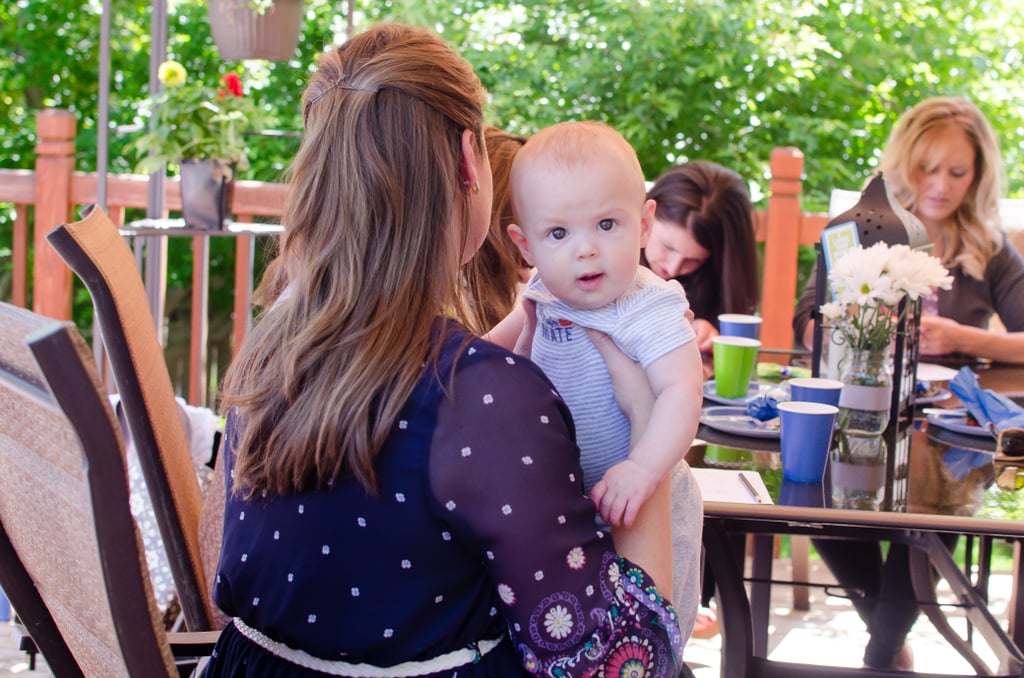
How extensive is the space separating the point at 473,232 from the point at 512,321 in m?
0.33

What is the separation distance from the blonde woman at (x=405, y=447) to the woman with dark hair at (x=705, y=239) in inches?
68.2

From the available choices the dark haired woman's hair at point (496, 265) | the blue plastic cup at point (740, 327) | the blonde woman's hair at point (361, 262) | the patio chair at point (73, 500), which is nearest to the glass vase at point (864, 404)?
the blue plastic cup at point (740, 327)

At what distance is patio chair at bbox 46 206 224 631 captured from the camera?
133 centimetres

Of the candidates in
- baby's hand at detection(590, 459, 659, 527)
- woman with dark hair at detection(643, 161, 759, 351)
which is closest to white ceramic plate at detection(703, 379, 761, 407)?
woman with dark hair at detection(643, 161, 759, 351)

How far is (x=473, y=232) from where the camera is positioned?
1108mm

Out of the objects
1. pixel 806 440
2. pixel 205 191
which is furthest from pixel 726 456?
pixel 205 191

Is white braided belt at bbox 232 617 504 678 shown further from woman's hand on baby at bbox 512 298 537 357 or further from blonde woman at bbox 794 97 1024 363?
blonde woman at bbox 794 97 1024 363

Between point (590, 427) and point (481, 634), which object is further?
point (590, 427)

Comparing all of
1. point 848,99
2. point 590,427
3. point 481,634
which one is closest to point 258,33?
point 590,427

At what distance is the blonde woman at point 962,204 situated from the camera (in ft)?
9.51

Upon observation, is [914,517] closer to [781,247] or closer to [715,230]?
[715,230]

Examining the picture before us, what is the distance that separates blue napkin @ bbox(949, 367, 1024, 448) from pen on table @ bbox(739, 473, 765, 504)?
0.48m

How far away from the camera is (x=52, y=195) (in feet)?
12.1

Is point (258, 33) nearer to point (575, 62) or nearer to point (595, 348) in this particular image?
point (595, 348)
